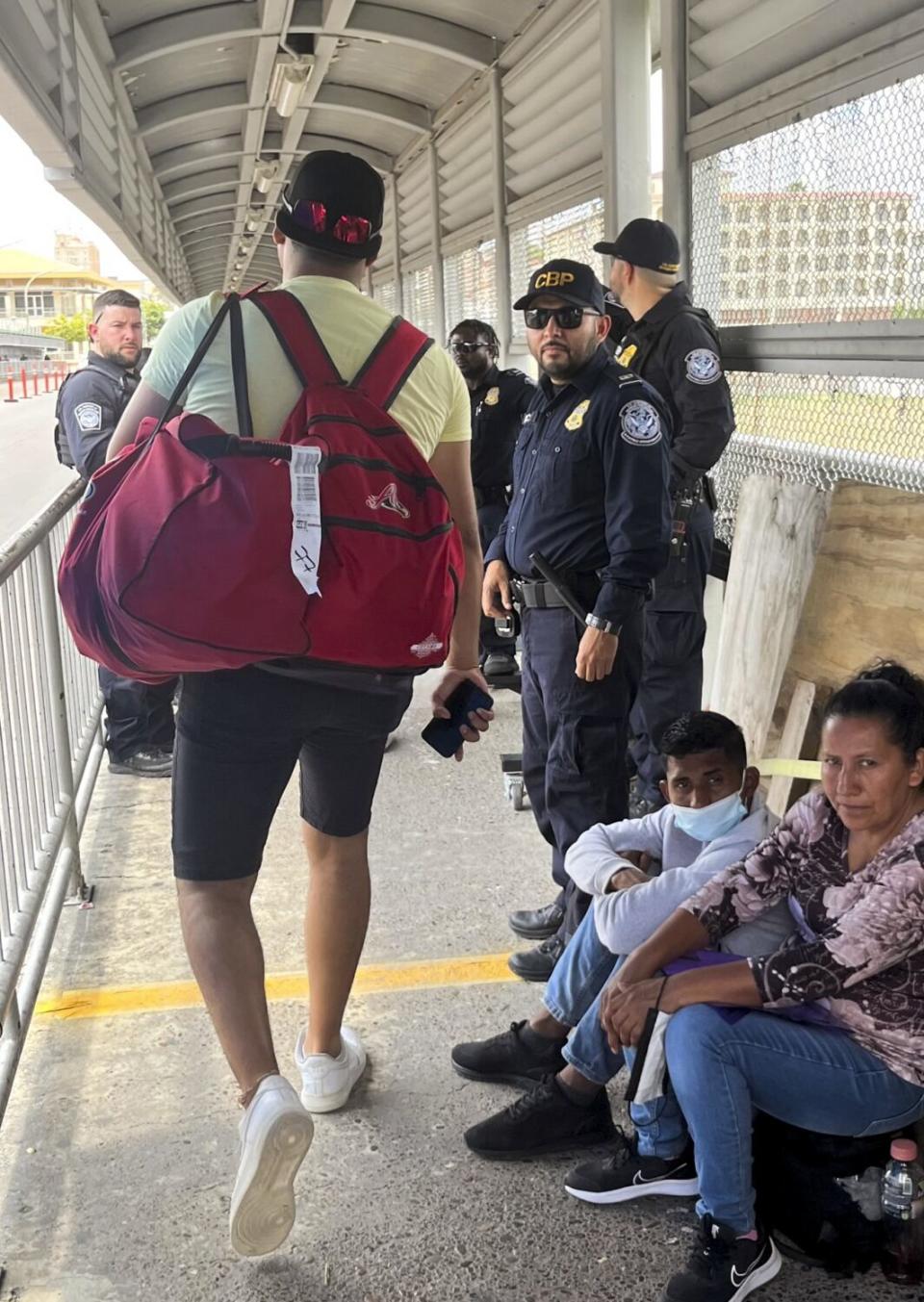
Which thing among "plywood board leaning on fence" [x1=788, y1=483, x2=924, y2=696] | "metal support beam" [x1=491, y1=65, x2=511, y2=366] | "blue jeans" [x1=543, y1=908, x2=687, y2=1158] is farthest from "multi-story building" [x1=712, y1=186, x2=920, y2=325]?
"metal support beam" [x1=491, y1=65, x2=511, y2=366]

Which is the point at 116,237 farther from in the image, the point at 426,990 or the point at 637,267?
the point at 426,990

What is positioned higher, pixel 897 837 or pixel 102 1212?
pixel 897 837

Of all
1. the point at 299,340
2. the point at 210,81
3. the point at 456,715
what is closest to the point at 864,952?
the point at 456,715

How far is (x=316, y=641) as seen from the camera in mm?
2123

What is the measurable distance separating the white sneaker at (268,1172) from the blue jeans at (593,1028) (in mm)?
637

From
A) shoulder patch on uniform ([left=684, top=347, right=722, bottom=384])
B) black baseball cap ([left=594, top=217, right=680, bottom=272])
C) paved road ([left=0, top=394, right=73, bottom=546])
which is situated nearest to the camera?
shoulder patch on uniform ([left=684, top=347, right=722, bottom=384])

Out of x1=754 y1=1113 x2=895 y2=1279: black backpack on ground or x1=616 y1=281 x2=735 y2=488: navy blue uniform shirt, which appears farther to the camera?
x1=616 y1=281 x2=735 y2=488: navy blue uniform shirt

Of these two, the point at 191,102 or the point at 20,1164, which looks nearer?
the point at 20,1164

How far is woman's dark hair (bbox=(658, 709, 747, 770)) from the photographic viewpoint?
2.68 m

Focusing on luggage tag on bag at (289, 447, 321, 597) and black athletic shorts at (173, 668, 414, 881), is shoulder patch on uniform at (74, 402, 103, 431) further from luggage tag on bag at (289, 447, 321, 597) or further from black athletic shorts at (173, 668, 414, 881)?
luggage tag on bag at (289, 447, 321, 597)

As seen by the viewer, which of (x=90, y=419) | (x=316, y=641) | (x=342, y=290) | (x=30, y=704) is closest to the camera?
(x=316, y=641)

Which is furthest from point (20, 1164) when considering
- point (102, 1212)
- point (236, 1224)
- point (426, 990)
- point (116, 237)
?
point (116, 237)

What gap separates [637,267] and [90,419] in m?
2.37

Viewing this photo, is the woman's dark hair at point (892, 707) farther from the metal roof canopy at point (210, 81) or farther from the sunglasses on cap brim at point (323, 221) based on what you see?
the metal roof canopy at point (210, 81)
